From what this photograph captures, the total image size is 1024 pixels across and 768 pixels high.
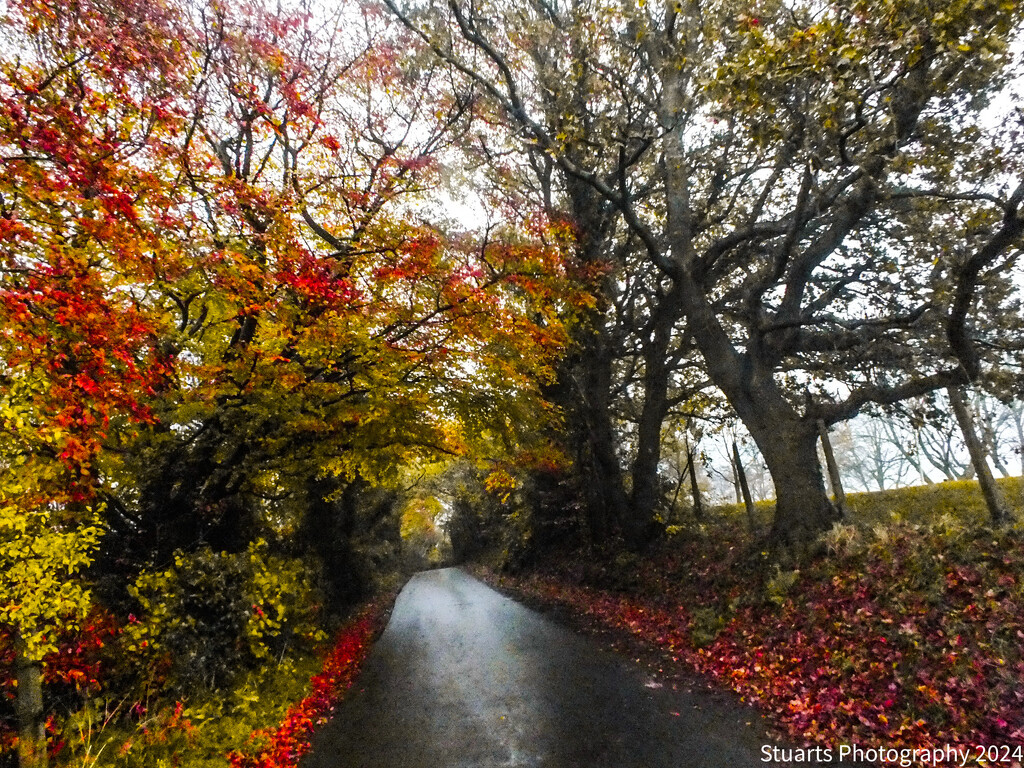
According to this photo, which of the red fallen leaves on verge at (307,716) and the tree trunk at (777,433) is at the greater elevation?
the tree trunk at (777,433)

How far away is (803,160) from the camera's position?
25.9 ft

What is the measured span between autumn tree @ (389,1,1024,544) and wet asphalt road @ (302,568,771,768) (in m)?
4.14

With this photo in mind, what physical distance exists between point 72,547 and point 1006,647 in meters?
9.09

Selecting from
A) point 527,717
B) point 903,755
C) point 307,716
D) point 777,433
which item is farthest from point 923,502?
point 307,716

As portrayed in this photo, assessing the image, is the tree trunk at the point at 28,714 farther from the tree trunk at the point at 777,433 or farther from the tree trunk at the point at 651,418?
the tree trunk at the point at 651,418

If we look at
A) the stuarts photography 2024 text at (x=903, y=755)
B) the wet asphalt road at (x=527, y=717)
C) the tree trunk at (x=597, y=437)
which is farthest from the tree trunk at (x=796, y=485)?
the tree trunk at (x=597, y=437)

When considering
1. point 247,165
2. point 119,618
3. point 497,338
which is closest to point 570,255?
point 497,338

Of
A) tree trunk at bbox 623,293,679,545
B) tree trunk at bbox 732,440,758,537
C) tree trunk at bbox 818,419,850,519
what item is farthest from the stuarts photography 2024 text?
tree trunk at bbox 623,293,679,545

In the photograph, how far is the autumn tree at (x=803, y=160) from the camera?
18.6 feet

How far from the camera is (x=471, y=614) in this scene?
15320mm

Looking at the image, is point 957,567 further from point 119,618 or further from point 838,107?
point 119,618

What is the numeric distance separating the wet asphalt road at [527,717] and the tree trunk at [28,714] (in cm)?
260

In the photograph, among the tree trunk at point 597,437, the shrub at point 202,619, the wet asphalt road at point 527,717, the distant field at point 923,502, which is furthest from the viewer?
the tree trunk at point 597,437

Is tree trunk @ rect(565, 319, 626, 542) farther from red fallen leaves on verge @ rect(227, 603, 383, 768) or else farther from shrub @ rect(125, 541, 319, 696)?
shrub @ rect(125, 541, 319, 696)
